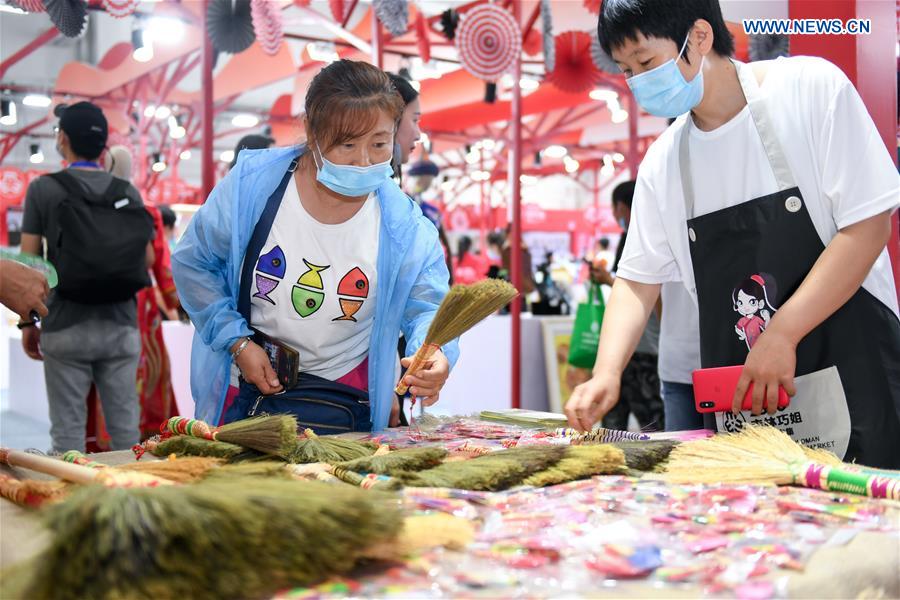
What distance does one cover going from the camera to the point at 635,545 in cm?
103

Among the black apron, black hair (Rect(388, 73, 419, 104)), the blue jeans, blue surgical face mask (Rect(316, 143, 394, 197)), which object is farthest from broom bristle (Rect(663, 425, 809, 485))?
black hair (Rect(388, 73, 419, 104))

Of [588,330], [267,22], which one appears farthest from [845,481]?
[267,22]

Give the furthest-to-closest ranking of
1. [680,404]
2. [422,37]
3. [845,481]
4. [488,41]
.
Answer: [422,37] < [488,41] < [680,404] < [845,481]

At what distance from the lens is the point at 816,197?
1771mm

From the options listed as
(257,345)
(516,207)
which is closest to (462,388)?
(516,207)

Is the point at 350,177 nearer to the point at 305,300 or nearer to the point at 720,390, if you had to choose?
the point at 305,300

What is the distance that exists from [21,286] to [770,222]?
59.7 inches

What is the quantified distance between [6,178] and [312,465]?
11.3m

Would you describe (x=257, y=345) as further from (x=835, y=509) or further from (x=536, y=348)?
(x=536, y=348)

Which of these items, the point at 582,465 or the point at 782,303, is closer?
the point at 582,465

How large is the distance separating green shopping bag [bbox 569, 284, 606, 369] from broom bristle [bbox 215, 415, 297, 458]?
3838 mm

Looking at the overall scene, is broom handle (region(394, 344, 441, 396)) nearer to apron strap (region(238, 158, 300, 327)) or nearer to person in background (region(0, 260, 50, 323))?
apron strap (region(238, 158, 300, 327))

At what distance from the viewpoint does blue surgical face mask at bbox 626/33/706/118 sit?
6.06 feet

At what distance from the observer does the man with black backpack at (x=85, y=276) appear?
358 centimetres
